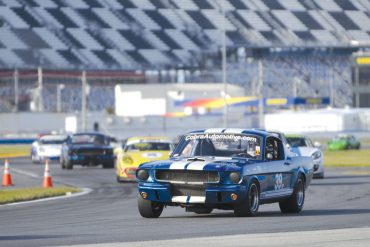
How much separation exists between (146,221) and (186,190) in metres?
0.75

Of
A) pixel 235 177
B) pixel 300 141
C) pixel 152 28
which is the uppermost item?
pixel 152 28

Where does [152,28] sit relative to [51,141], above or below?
above

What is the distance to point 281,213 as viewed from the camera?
67.8 feet

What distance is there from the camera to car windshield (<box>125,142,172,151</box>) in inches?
1378

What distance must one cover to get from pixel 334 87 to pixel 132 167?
86936 mm

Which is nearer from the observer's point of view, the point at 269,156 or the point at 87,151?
the point at 269,156

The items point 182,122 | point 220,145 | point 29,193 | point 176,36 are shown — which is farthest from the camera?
point 182,122

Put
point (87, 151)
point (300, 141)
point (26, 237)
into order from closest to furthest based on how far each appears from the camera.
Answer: point (26, 237), point (300, 141), point (87, 151)

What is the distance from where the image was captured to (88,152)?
147 ft

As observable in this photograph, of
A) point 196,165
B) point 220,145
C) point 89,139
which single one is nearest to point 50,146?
point 89,139

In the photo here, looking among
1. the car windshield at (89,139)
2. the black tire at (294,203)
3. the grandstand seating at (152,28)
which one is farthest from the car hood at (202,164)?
the grandstand seating at (152,28)

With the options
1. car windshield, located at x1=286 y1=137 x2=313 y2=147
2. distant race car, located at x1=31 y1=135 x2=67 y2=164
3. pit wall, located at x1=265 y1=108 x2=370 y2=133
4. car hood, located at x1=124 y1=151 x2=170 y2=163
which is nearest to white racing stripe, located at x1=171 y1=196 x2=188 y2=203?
Answer: car hood, located at x1=124 y1=151 x2=170 y2=163

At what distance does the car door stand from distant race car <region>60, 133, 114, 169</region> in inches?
960

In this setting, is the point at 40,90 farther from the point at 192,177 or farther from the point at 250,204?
the point at 192,177
